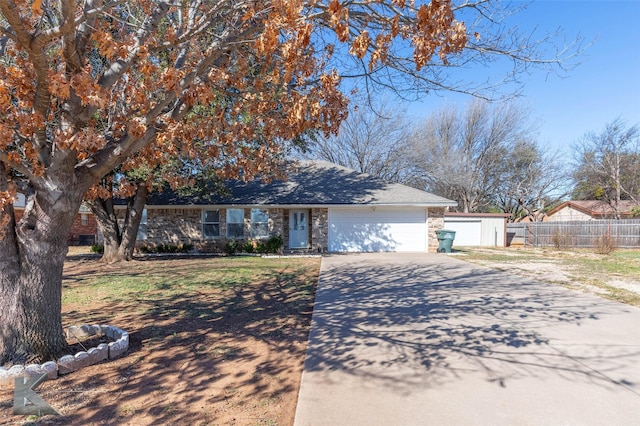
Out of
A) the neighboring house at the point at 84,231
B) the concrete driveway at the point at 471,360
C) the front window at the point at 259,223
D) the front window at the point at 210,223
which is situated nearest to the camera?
the concrete driveway at the point at 471,360

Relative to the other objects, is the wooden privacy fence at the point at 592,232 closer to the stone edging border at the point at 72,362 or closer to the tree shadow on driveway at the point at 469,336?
the tree shadow on driveway at the point at 469,336

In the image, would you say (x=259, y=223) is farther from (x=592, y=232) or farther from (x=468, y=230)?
(x=592, y=232)

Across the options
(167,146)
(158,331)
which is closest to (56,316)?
(158,331)

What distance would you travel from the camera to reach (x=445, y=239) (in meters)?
18.0

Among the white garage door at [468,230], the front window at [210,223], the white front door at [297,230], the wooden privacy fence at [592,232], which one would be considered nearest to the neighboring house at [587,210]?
the wooden privacy fence at [592,232]

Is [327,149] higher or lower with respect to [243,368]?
higher

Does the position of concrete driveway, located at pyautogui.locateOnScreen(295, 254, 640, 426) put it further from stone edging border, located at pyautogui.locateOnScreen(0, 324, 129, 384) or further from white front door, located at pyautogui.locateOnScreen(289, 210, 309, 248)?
white front door, located at pyautogui.locateOnScreen(289, 210, 309, 248)

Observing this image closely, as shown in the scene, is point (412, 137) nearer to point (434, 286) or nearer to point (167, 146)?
point (434, 286)

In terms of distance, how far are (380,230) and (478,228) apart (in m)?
8.66

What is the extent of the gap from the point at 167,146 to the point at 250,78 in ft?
6.67

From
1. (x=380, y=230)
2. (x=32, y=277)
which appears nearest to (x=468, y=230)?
(x=380, y=230)

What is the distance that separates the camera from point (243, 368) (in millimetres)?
4195

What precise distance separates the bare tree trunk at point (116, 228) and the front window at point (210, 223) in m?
4.01

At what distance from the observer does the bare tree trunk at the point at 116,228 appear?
1520 cm
